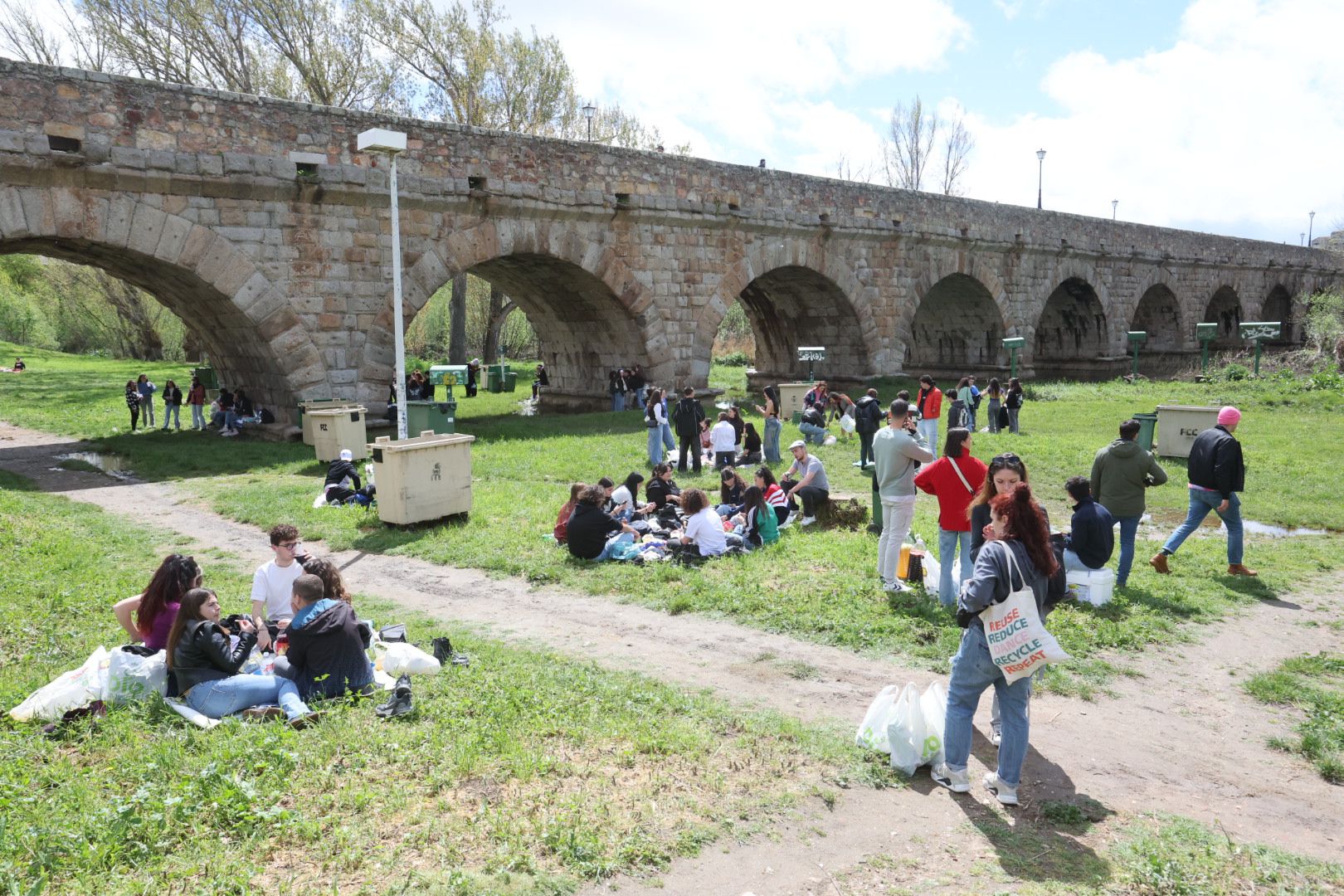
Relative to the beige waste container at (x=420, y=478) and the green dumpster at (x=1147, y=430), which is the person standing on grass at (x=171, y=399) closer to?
the beige waste container at (x=420, y=478)

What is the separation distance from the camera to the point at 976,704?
14.7ft

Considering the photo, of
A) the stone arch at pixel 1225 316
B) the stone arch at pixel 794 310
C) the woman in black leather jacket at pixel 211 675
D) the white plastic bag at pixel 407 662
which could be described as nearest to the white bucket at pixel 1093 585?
the white plastic bag at pixel 407 662

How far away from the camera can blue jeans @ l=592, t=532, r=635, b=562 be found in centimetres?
888

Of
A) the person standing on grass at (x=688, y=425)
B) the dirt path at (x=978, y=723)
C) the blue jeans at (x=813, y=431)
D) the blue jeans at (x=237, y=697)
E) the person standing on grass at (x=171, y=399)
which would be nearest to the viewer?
the dirt path at (x=978, y=723)

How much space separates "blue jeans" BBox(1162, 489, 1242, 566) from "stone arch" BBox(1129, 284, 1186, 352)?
105 ft

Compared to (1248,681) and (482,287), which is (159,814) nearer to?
(1248,681)

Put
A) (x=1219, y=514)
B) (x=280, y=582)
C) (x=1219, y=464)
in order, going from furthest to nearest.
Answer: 1. (x=1219, y=514)
2. (x=1219, y=464)
3. (x=280, y=582)

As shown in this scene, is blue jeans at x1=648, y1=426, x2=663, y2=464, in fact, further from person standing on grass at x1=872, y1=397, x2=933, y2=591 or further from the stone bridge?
person standing on grass at x1=872, y1=397, x2=933, y2=591

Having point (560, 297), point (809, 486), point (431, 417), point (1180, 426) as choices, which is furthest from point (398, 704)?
point (560, 297)

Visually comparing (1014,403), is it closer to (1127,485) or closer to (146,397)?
(1127,485)

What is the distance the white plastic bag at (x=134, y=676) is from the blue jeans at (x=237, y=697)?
260 millimetres

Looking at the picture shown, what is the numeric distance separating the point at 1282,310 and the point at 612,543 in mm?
50145

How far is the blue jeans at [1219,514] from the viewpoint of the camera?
8.30 meters

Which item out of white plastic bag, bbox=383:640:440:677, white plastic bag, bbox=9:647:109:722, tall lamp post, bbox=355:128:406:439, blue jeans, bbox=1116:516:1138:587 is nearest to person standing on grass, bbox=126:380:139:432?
tall lamp post, bbox=355:128:406:439
